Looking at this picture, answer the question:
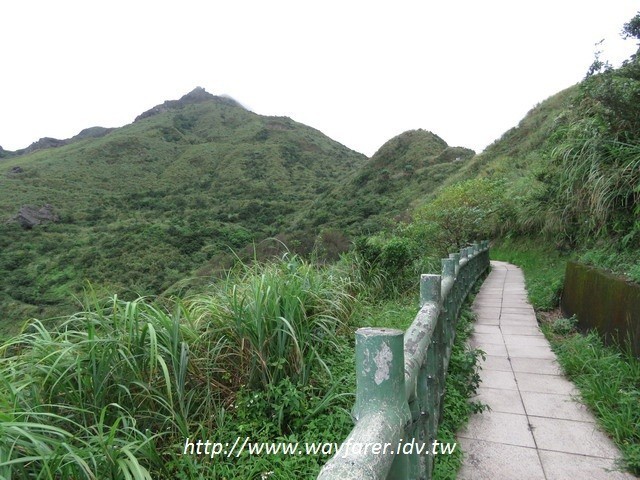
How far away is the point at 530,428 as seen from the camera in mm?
2723

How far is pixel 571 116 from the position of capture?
8.20 m

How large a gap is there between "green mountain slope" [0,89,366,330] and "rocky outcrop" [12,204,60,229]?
55 centimetres

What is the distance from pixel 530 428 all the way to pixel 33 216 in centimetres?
5757

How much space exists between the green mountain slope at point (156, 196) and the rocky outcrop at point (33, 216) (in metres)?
0.55

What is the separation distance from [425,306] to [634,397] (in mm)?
1970

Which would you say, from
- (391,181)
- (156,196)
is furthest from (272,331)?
(156,196)

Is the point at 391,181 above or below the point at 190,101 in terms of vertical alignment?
below

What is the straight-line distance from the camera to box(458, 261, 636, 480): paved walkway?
7.47ft

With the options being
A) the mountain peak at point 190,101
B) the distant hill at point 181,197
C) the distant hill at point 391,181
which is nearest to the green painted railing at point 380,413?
the distant hill at point 181,197

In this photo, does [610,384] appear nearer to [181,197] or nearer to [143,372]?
[143,372]

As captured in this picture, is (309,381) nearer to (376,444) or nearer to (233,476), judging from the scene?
(233,476)

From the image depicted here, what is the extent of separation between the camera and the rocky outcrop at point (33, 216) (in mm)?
45781

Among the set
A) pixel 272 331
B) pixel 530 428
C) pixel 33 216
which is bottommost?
pixel 530 428

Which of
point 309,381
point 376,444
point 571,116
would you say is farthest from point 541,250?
point 376,444
